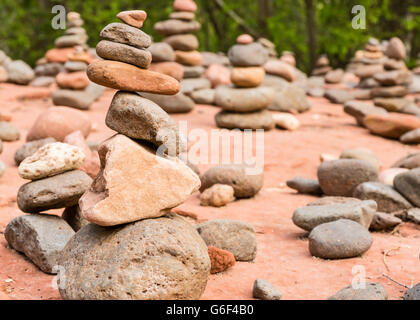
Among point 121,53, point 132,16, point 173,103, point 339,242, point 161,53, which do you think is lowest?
point 173,103

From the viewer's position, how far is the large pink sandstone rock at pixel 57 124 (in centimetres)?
749

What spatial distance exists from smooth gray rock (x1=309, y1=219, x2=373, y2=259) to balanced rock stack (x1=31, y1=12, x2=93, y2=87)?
851 centimetres

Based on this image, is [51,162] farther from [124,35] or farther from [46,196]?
[124,35]

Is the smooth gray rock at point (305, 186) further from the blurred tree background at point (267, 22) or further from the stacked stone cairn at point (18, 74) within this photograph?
the blurred tree background at point (267, 22)

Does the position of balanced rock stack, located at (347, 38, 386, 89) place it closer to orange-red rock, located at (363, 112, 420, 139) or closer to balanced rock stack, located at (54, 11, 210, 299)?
orange-red rock, located at (363, 112, 420, 139)

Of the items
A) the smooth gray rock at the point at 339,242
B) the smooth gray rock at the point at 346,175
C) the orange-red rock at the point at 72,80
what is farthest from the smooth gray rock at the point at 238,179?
the orange-red rock at the point at 72,80

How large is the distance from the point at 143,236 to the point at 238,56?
6619 millimetres

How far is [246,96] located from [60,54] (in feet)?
18.7

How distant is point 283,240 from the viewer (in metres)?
4.77

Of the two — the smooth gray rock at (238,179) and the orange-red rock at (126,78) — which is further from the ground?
the orange-red rock at (126,78)

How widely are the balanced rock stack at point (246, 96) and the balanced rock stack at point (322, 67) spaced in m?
7.41

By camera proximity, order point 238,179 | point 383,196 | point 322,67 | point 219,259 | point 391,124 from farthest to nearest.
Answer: point 322,67 < point 391,124 < point 238,179 < point 383,196 < point 219,259

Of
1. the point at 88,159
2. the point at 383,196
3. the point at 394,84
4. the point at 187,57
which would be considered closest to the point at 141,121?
the point at 88,159

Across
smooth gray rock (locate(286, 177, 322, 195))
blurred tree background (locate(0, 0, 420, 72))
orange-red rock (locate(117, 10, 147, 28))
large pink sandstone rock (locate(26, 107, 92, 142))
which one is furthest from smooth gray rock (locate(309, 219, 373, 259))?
blurred tree background (locate(0, 0, 420, 72))
